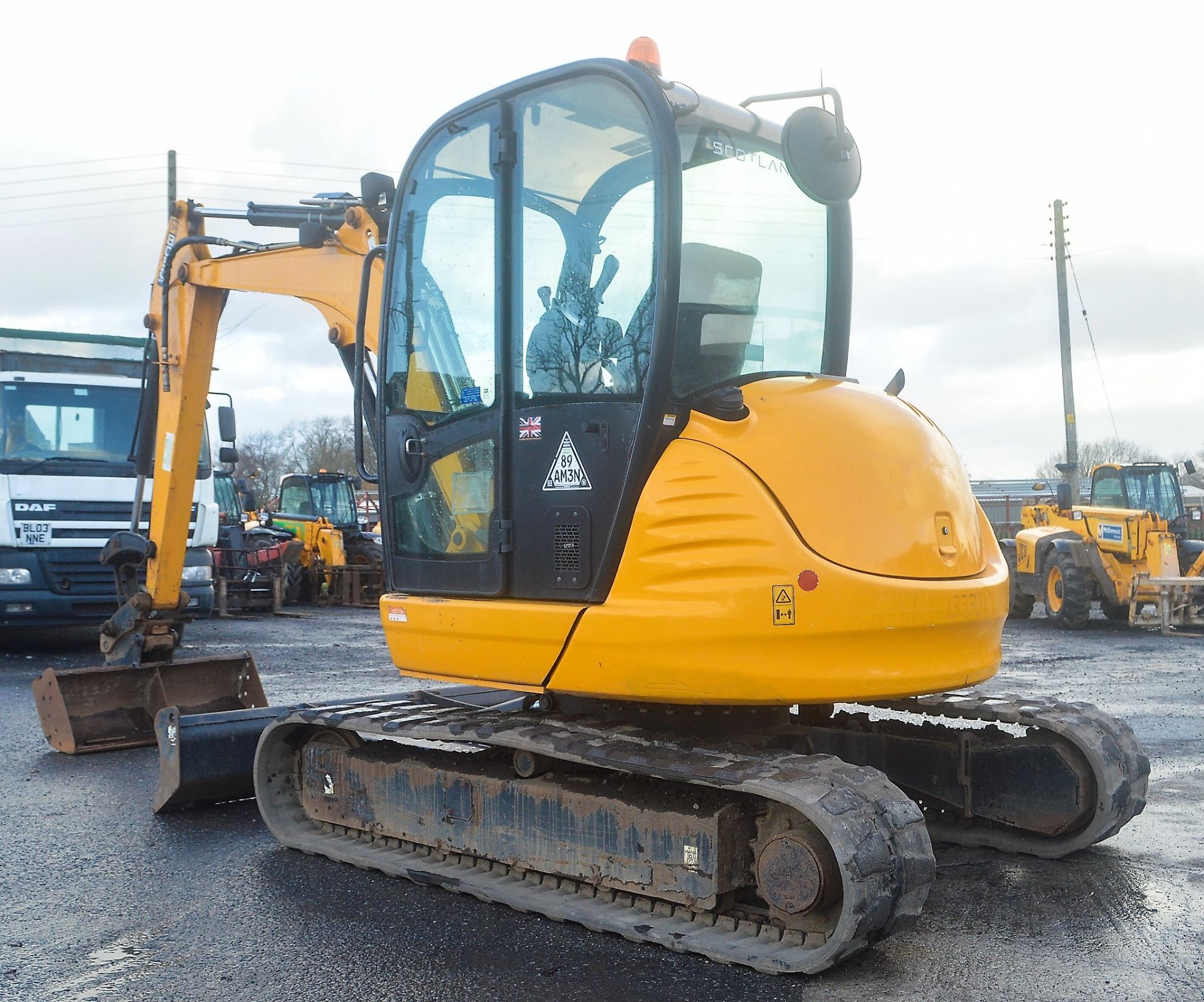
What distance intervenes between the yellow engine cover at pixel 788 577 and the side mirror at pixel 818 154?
28.2 inches

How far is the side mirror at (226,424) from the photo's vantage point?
10.6m

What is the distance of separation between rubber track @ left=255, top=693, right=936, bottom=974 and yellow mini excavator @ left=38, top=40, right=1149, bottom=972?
14 millimetres

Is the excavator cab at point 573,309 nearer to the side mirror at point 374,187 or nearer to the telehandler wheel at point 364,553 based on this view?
the side mirror at point 374,187

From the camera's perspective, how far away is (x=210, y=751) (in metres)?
6.12

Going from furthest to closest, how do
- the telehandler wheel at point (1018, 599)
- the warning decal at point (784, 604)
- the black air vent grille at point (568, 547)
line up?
the telehandler wheel at point (1018, 599), the black air vent grille at point (568, 547), the warning decal at point (784, 604)

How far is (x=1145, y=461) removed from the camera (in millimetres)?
19266

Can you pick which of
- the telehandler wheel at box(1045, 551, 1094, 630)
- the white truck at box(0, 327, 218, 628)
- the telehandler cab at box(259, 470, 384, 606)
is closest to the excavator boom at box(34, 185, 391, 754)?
the white truck at box(0, 327, 218, 628)

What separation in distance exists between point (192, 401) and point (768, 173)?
4279mm

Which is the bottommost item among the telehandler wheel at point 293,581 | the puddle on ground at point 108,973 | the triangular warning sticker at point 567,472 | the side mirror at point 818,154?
the puddle on ground at point 108,973

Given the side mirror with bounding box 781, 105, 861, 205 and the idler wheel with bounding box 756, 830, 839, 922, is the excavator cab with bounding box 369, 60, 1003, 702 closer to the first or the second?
the side mirror with bounding box 781, 105, 861, 205

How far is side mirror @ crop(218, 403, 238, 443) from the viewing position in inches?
418

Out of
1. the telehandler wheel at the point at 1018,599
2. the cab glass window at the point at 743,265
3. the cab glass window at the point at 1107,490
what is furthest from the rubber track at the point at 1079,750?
the cab glass window at the point at 1107,490

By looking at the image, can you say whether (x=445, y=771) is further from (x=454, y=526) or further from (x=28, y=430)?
(x=28, y=430)

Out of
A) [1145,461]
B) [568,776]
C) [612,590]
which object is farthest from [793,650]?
[1145,461]
